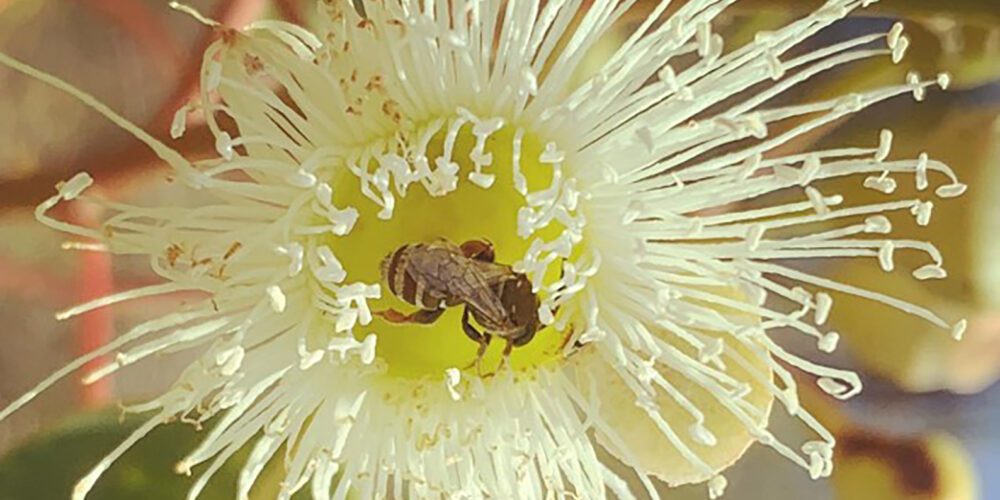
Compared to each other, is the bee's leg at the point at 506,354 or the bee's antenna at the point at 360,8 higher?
the bee's antenna at the point at 360,8

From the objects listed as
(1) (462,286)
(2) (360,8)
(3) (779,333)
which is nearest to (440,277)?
(1) (462,286)

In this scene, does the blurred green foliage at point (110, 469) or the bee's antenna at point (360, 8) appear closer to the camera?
the bee's antenna at point (360, 8)

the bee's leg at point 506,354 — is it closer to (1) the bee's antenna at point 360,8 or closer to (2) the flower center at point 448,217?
(2) the flower center at point 448,217

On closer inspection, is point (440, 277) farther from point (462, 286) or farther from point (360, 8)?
point (360, 8)

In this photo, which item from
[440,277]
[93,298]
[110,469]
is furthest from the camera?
[93,298]

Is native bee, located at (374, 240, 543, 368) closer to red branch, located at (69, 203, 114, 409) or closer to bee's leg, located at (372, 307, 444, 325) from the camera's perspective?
bee's leg, located at (372, 307, 444, 325)

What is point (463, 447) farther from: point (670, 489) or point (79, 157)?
point (79, 157)

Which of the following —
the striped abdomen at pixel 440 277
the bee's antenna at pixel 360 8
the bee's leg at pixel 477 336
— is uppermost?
the bee's antenna at pixel 360 8

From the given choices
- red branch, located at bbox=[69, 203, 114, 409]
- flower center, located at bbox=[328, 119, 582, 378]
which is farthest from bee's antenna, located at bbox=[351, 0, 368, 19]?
red branch, located at bbox=[69, 203, 114, 409]

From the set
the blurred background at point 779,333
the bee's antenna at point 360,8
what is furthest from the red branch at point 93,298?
the bee's antenna at point 360,8
